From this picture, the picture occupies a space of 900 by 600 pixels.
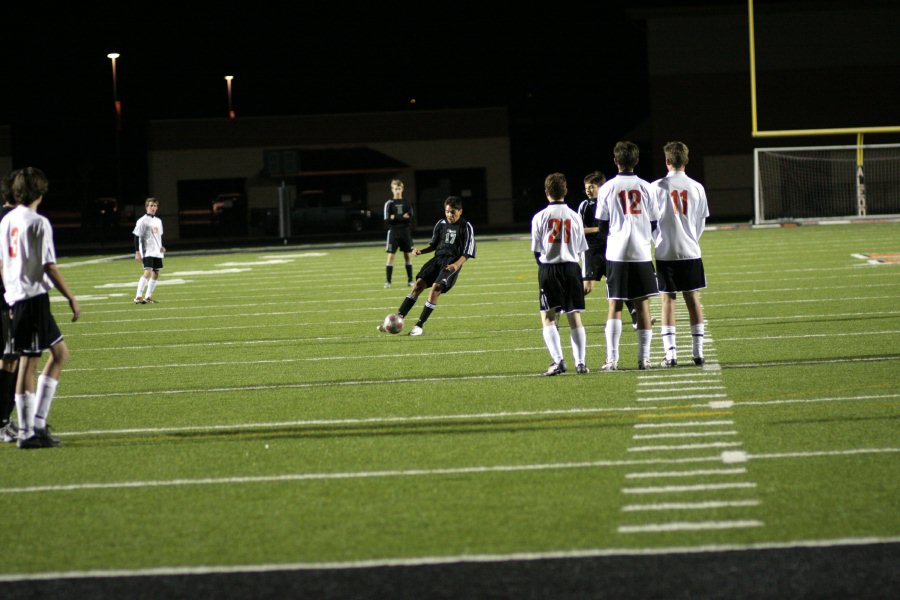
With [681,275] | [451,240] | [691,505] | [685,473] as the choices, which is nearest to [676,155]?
[681,275]

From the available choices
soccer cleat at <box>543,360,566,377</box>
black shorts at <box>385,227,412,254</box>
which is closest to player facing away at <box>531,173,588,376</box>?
soccer cleat at <box>543,360,566,377</box>

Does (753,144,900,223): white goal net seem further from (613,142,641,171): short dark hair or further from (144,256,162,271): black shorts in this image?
(613,142,641,171): short dark hair

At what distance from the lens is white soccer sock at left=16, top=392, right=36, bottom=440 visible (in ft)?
25.5

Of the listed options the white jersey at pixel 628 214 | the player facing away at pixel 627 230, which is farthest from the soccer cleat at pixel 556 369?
the white jersey at pixel 628 214

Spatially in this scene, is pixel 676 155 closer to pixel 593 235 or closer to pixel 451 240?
pixel 593 235

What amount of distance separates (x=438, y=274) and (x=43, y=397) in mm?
6621

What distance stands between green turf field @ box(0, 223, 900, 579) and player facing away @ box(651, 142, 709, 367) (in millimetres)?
663

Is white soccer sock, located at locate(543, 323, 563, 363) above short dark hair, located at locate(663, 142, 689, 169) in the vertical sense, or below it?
below

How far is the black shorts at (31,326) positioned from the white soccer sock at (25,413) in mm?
380

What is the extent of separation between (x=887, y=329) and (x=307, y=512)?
7983 mm

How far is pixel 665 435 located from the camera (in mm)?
7492

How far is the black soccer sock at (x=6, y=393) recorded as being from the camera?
8.07 m

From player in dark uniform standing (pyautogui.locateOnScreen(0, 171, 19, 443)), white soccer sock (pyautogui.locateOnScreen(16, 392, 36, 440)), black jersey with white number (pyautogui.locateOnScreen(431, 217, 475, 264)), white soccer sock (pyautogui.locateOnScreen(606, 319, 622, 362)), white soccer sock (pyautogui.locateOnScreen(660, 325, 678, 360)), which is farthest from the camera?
black jersey with white number (pyautogui.locateOnScreen(431, 217, 475, 264))

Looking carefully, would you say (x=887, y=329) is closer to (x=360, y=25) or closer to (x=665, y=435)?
(x=665, y=435)
